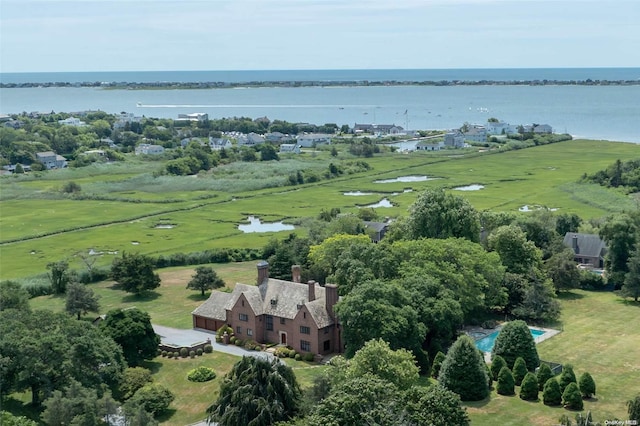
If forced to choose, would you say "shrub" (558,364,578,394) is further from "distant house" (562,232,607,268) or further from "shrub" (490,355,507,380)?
"distant house" (562,232,607,268)

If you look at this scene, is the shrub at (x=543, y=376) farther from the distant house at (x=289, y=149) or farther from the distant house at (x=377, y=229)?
the distant house at (x=289, y=149)

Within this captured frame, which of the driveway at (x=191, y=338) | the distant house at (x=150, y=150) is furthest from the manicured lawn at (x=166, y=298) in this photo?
the distant house at (x=150, y=150)

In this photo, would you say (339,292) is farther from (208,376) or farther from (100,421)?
(100,421)

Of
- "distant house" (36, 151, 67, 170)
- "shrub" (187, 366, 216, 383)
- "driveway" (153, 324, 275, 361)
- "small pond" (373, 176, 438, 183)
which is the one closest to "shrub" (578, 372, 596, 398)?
"driveway" (153, 324, 275, 361)

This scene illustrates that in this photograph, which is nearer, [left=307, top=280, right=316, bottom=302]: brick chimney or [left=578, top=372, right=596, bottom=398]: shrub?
[left=578, top=372, right=596, bottom=398]: shrub

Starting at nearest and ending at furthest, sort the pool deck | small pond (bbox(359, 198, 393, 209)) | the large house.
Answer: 1. the large house
2. the pool deck
3. small pond (bbox(359, 198, 393, 209))

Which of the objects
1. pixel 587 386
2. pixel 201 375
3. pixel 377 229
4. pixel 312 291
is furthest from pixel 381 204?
pixel 587 386
